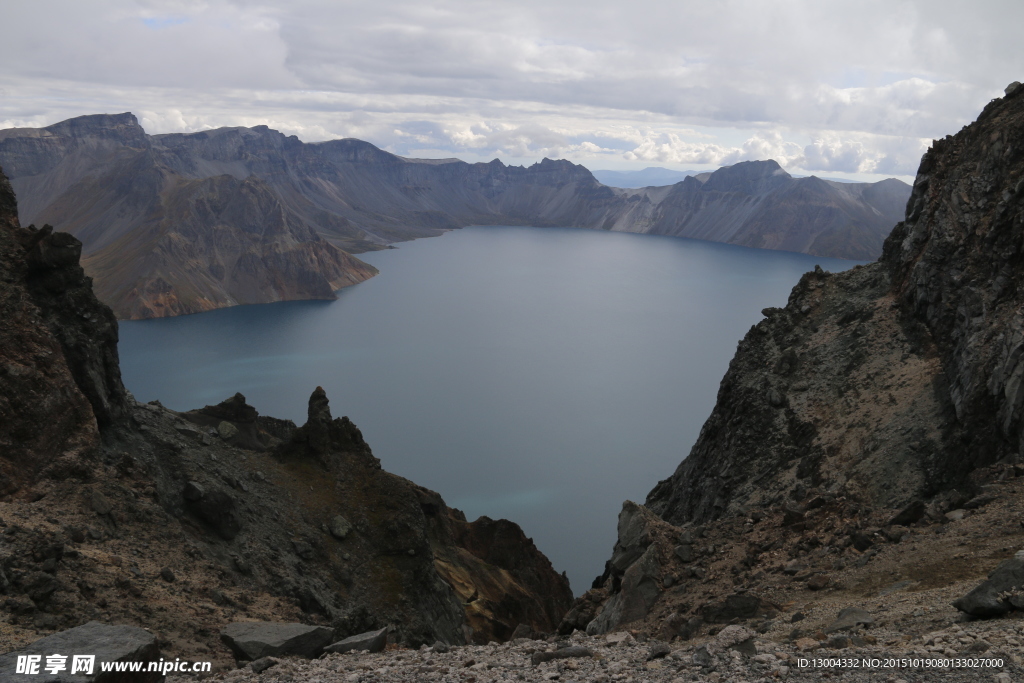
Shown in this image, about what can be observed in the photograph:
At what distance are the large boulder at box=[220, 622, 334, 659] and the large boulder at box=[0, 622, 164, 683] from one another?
381 cm

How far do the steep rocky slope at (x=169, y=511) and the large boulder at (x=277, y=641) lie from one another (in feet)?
4.78

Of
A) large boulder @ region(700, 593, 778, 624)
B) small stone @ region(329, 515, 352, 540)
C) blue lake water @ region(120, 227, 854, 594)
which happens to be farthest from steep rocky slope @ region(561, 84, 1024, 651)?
blue lake water @ region(120, 227, 854, 594)

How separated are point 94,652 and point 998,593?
14.9 m

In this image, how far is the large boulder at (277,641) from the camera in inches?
656

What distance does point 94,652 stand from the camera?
1221 centimetres

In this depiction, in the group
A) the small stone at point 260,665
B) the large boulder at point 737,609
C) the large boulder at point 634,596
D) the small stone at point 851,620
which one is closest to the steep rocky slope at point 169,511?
the small stone at point 260,665

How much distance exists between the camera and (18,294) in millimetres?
28641

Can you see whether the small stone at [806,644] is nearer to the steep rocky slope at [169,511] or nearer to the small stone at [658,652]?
the small stone at [658,652]

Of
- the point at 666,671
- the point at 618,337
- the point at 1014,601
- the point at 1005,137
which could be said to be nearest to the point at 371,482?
the point at 666,671

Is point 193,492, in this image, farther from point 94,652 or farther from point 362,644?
point 94,652

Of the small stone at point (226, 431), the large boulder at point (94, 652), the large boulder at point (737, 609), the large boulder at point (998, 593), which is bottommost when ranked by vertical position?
the small stone at point (226, 431)

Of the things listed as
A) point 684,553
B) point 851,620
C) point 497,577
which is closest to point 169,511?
point 684,553

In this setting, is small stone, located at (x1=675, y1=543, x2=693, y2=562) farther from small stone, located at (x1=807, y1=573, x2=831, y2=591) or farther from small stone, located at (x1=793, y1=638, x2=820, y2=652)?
small stone, located at (x1=793, y1=638, x2=820, y2=652)

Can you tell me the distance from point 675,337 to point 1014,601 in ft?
413
